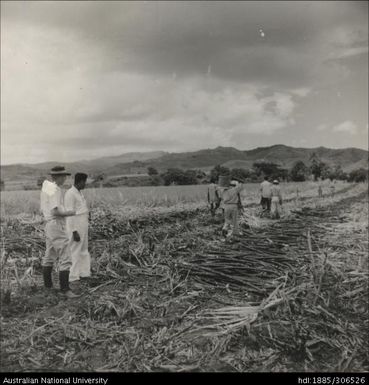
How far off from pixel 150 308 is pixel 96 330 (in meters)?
0.84

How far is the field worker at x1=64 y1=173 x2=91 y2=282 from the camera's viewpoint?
629 centimetres

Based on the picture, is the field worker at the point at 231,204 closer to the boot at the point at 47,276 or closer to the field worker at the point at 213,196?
the field worker at the point at 213,196

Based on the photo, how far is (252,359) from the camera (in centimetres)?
407

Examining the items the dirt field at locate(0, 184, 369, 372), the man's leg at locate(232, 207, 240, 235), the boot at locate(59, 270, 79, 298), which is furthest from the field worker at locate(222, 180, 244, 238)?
the boot at locate(59, 270, 79, 298)

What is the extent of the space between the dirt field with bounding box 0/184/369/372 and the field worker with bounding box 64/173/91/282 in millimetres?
298

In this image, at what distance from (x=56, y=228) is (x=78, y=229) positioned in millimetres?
534

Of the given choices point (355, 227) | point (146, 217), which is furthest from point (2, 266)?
point (355, 227)

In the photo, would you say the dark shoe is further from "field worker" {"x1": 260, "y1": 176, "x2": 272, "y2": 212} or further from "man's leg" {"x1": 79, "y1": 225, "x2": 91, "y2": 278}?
"field worker" {"x1": 260, "y1": 176, "x2": 272, "y2": 212}

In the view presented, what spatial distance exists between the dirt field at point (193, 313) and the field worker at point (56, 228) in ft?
1.01

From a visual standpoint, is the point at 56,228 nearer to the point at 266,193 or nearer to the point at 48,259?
the point at 48,259

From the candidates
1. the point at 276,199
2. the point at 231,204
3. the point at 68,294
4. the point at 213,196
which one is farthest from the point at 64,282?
the point at 276,199

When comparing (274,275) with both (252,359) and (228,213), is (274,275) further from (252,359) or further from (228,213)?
(228,213)

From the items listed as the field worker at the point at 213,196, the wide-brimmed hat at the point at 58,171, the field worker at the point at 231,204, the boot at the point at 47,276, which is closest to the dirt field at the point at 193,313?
the boot at the point at 47,276

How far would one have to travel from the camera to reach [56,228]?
589cm
